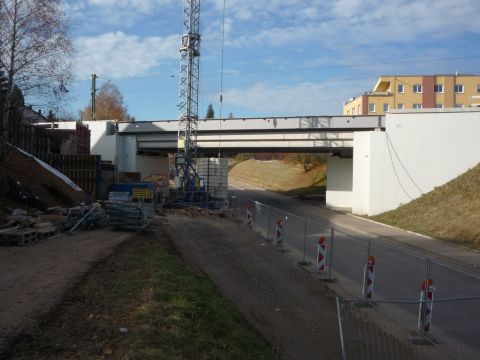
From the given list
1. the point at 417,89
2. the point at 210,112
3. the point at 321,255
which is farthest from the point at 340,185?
the point at 210,112

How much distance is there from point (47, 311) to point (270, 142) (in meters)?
35.1

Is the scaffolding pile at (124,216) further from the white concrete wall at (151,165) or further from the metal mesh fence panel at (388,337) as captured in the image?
the white concrete wall at (151,165)

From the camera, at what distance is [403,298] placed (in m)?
11.0

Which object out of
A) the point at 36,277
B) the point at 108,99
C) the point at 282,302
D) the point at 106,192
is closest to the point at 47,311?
the point at 36,277

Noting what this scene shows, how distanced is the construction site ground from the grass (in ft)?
0.09

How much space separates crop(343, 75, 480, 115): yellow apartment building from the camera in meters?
79.2

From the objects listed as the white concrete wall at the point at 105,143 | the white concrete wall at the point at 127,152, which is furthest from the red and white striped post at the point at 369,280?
the white concrete wall at the point at 105,143

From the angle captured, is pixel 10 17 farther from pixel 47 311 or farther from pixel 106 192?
pixel 106 192

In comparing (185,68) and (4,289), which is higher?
(185,68)

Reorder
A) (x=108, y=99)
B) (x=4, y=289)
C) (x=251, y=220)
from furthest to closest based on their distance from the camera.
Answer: (x=108, y=99)
(x=251, y=220)
(x=4, y=289)

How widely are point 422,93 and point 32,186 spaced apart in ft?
227

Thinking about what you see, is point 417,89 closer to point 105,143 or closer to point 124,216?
point 105,143

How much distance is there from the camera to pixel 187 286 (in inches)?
404

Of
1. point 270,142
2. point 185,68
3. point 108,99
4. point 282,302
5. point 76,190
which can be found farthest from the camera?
point 108,99
